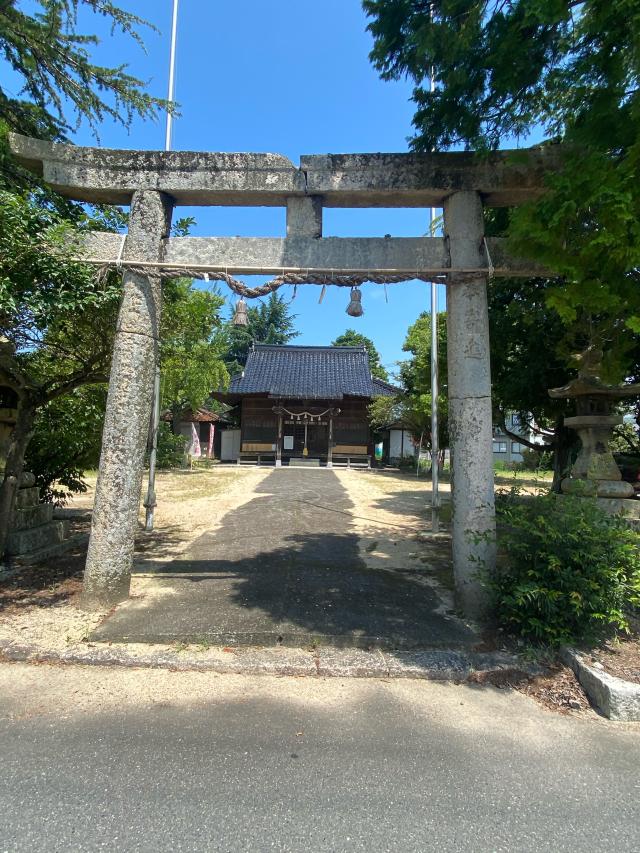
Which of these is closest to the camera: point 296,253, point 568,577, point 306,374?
point 568,577

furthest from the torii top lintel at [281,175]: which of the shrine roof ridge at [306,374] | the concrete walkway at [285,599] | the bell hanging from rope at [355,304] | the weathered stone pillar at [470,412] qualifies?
the shrine roof ridge at [306,374]

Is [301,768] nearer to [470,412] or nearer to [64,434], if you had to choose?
[470,412]

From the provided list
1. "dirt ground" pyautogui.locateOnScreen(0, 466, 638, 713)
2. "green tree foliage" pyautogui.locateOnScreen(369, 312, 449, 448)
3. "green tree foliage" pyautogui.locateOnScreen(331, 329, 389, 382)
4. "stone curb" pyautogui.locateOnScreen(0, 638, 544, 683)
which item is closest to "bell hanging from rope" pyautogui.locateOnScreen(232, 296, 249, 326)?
"dirt ground" pyautogui.locateOnScreen(0, 466, 638, 713)

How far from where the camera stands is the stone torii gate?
446 cm

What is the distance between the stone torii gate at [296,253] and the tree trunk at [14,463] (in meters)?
1.72

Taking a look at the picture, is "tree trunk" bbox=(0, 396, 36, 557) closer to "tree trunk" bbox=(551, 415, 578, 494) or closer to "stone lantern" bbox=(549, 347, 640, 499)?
"stone lantern" bbox=(549, 347, 640, 499)

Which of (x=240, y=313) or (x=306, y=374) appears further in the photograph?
(x=306, y=374)

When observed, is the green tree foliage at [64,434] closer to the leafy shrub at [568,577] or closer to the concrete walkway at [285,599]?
the concrete walkway at [285,599]

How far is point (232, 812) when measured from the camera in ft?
7.25

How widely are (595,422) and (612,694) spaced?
3151mm

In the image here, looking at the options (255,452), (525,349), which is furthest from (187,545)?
(255,452)

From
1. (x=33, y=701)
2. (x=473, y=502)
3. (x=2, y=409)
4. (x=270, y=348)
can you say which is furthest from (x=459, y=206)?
(x=270, y=348)

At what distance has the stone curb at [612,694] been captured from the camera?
3094 millimetres

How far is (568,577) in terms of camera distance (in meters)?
3.63
